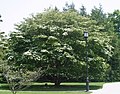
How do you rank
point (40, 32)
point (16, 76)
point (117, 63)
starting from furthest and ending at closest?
point (117, 63) → point (40, 32) → point (16, 76)

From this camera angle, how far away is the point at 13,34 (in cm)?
3388

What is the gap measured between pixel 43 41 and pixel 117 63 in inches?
775

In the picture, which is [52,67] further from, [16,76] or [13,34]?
[16,76]

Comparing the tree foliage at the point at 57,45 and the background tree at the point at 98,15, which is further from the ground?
the background tree at the point at 98,15

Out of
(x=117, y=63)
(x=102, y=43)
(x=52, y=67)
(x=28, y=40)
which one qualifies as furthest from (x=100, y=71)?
(x=117, y=63)

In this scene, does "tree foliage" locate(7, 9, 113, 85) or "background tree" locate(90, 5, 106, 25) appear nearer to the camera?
"tree foliage" locate(7, 9, 113, 85)

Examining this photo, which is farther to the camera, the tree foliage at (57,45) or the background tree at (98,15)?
the background tree at (98,15)

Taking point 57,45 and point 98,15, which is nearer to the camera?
point 57,45

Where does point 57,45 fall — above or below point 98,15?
below

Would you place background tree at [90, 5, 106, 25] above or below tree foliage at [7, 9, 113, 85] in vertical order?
above

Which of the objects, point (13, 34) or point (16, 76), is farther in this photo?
point (13, 34)

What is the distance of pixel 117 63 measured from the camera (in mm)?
49875

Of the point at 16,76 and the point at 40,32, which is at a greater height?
the point at 40,32

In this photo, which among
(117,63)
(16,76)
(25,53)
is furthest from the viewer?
(117,63)
